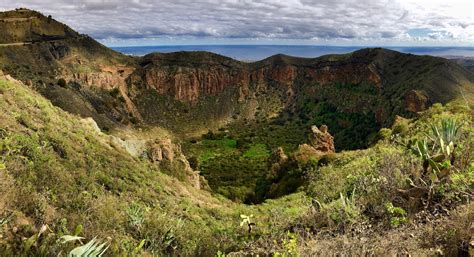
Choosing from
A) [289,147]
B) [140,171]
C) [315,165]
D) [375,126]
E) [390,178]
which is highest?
[390,178]

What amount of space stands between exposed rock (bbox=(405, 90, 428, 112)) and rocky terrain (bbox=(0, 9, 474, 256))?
0.30m

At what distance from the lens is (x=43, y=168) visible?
13.5 meters

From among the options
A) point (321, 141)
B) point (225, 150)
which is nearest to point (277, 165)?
point (321, 141)

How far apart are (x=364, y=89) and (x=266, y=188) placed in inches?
3241

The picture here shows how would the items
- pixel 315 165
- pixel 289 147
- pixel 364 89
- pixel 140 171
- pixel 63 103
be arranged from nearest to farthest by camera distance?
pixel 140 171 → pixel 315 165 → pixel 63 103 → pixel 289 147 → pixel 364 89

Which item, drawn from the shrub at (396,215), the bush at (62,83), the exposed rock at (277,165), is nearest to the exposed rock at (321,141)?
the exposed rock at (277,165)

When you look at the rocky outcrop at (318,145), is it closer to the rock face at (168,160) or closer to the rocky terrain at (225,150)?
the rocky terrain at (225,150)

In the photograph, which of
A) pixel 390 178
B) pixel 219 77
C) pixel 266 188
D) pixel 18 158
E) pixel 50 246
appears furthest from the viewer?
pixel 219 77

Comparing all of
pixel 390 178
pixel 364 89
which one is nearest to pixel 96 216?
pixel 390 178

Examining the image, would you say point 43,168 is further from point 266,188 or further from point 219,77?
point 219,77

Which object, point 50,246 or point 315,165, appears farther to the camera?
point 315,165

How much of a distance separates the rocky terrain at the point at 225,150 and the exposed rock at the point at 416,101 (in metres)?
0.30

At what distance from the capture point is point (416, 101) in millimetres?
80562

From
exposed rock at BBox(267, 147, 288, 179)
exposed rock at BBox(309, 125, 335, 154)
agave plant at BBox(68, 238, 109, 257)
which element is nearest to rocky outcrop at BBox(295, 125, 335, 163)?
exposed rock at BBox(309, 125, 335, 154)
